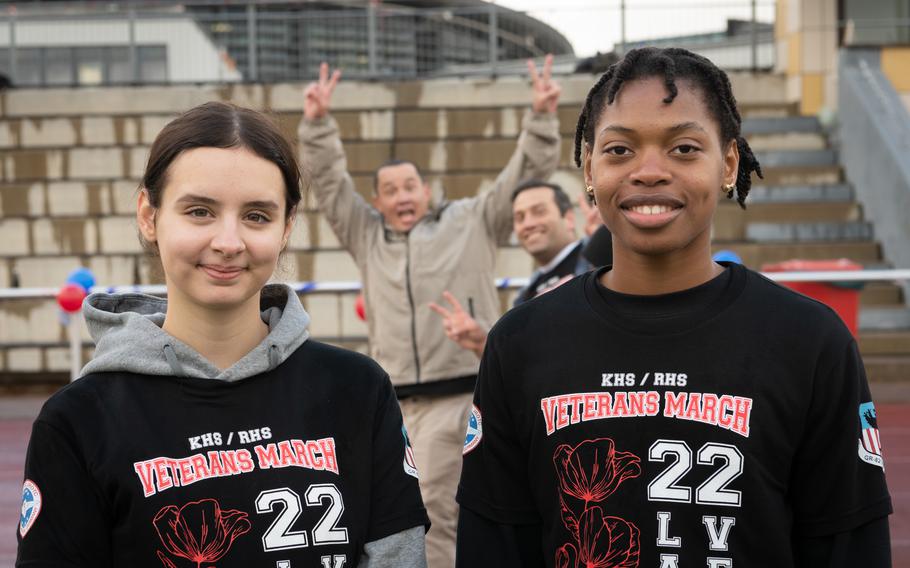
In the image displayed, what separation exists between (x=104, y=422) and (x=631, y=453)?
924mm

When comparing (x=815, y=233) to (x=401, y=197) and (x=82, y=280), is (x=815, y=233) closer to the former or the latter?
(x=82, y=280)

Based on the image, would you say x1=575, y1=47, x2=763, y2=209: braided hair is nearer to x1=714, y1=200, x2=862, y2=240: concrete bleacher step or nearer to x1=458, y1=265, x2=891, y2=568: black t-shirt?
x1=458, y1=265, x2=891, y2=568: black t-shirt

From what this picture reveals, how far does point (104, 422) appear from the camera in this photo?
6.35ft

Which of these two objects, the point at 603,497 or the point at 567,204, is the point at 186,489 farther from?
the point at 567,204

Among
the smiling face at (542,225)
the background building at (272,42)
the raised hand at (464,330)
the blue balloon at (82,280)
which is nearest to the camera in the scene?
the raised hand at (464,330)

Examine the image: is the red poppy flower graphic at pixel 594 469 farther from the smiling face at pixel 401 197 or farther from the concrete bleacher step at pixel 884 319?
the concrete bleacher step at pixel 884 319

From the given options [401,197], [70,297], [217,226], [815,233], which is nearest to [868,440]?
[217,226]

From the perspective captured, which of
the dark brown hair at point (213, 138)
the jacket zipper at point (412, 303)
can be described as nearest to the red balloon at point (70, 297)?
the jacket zipper at point (412, 303)

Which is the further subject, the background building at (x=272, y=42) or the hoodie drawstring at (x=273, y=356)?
the background building at (x=272, y=42)

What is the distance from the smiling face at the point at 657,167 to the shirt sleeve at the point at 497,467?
0.35 meters

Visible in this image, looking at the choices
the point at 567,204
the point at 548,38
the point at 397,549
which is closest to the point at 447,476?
the point at 567,204

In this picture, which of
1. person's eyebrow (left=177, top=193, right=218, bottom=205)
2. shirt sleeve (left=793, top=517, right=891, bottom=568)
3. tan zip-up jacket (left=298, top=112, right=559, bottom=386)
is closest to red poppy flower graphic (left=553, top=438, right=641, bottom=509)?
shirt sleeve (left=793, top=517, right=891, bottom=568)

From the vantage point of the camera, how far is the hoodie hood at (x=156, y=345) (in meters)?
2.01

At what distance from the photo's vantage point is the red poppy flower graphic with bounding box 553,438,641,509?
1895mm
